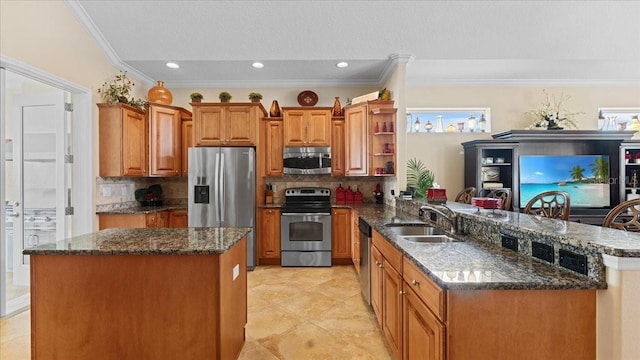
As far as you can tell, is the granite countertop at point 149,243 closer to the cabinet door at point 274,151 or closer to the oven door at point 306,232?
the oven door at point 306,232

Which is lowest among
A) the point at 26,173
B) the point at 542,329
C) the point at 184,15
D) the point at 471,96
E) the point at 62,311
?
the point at 62,311

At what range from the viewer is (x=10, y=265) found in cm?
406

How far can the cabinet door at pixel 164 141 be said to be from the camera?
14.6 ft

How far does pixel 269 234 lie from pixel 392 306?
9.03ft

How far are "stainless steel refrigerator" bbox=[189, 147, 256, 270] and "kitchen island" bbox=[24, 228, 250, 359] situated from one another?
2533mm

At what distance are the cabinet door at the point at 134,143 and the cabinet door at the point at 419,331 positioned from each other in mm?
4006

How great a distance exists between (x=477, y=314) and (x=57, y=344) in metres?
2.32

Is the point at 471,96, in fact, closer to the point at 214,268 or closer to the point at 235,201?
the point at 235,201

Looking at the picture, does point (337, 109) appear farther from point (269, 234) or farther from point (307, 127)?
point (269, 234)

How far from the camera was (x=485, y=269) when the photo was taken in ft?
4.66

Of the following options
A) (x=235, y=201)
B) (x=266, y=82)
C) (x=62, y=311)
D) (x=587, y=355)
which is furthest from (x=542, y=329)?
(x=266, y=82)

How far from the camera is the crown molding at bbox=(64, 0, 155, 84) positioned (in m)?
3.51

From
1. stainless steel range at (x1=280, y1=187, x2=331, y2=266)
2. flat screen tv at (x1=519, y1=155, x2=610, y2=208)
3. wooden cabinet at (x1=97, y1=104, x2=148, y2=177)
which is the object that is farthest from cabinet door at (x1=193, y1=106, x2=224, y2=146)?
flat screen tv at (x1=519, y1=155, x2=610, y2=208)

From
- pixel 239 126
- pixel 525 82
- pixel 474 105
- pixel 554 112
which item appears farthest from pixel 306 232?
pixel 554 112
